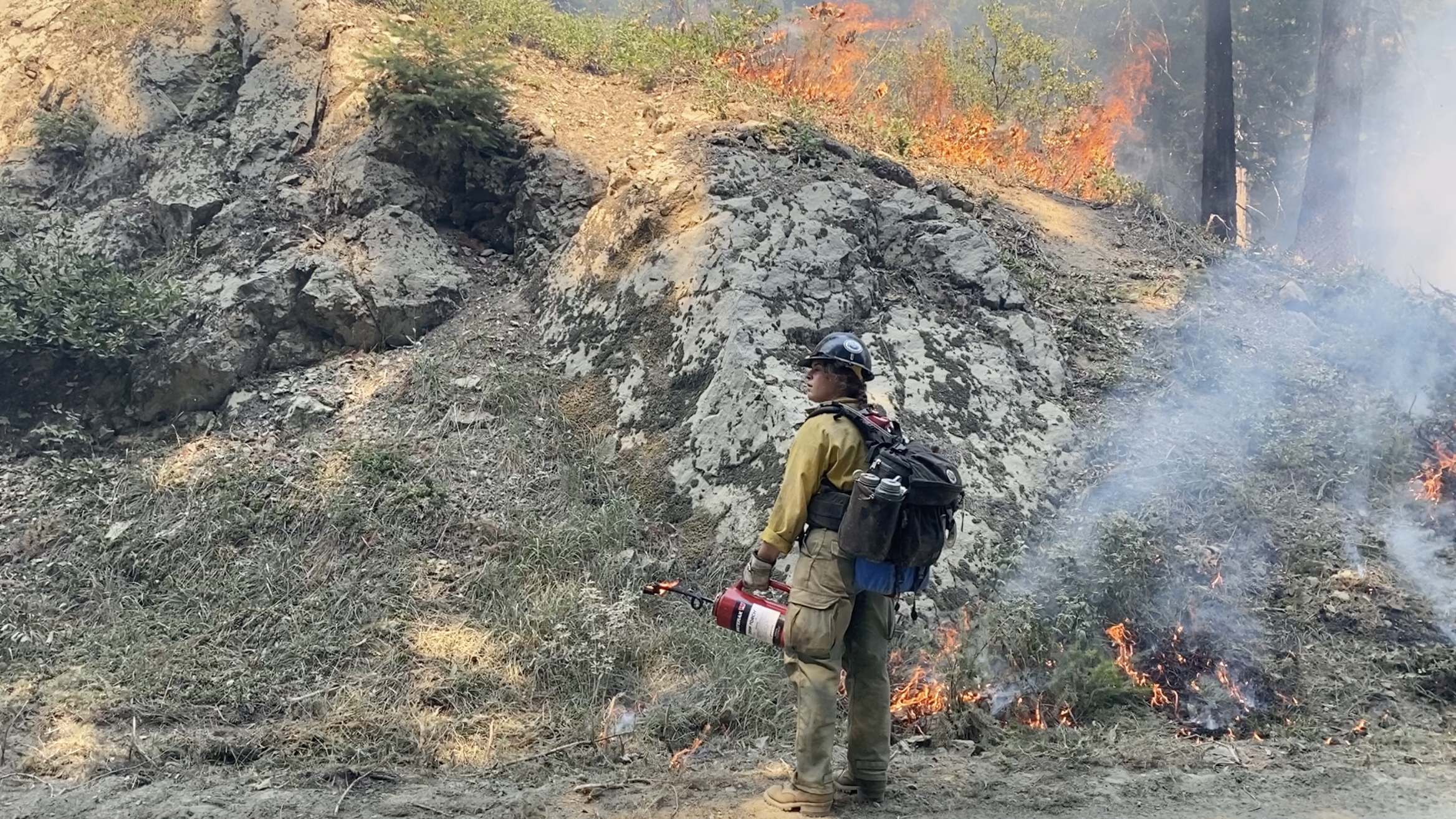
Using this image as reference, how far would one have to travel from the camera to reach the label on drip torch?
14.9 feet

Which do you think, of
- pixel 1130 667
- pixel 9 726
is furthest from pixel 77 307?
pixel 1130 667

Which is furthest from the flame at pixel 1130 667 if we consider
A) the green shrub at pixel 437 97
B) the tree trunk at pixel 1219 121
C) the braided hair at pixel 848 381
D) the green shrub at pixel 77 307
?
the tree trunk at pixel 1219 121

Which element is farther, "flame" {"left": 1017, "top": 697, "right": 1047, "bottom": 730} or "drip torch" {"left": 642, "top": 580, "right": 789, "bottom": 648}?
"flame" {"left": 1017, "top": 697, "right": 1047, "bottom": 730}

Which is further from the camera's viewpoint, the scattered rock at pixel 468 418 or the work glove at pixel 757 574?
the scattered rock at pixel 468 418

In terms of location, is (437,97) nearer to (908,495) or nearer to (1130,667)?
(908,495)

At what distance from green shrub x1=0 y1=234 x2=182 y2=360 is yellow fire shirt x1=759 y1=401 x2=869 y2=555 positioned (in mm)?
6203

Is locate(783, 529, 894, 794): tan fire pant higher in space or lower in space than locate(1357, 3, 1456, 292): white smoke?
lower

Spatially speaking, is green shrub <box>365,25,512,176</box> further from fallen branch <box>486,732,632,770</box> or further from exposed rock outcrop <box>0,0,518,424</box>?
fallen branch <box>486,732,632,770</box>

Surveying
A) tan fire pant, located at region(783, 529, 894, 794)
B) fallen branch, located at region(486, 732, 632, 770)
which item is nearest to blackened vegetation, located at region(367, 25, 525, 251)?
fallen branch, located at region(486, 732, 632, 770)

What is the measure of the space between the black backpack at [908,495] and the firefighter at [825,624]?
0.04 meters

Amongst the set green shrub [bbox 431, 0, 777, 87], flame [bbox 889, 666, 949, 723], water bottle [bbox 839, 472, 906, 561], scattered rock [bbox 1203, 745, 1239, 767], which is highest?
green shrub [bbox 431, 0, 777, 87]

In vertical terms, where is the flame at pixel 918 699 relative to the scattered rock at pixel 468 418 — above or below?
below

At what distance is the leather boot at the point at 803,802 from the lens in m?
4.46

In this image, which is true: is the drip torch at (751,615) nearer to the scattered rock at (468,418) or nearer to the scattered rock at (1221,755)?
the scattered rock at (1221,755)
